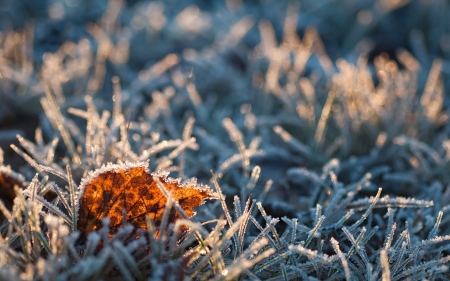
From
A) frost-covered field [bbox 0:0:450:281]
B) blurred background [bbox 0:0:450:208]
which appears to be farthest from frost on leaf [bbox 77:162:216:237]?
blurred background [bbox 0:0:450:208]

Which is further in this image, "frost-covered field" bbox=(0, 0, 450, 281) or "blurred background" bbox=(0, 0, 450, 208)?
"blurred background" bbox=(0, 0, 450, 208)

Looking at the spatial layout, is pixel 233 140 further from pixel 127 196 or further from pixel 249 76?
pixel 127 196

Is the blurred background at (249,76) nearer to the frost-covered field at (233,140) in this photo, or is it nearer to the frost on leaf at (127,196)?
the frost-covered field at (233,140)

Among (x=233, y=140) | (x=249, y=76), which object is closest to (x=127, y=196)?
(x=233, y=140)

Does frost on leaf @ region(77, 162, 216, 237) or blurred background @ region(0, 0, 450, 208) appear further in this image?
blurred background @ region(0, 0, 450, 208)

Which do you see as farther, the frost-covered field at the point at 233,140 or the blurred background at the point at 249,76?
the blurred background at the point at 249,76

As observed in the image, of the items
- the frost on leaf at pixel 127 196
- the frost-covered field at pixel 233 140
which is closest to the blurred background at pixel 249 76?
the frost-covered field at pixel 233 140

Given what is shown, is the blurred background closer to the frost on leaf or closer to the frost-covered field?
the frost-covered field

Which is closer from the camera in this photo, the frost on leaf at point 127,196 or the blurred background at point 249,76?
the frost on leaf at point 127,196
